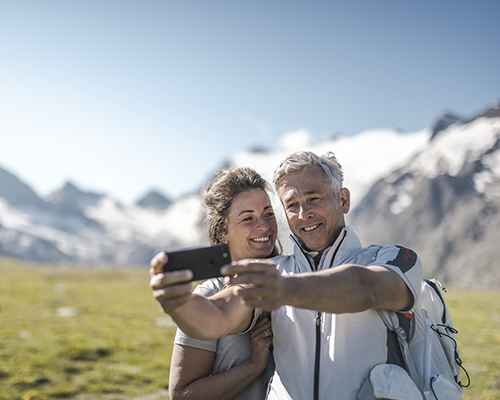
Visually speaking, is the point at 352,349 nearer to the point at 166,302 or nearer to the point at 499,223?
the point at 166,302

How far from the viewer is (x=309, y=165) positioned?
13.8 feet

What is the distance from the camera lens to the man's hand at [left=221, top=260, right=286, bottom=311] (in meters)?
2.38

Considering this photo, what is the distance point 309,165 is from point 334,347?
6.21 feet

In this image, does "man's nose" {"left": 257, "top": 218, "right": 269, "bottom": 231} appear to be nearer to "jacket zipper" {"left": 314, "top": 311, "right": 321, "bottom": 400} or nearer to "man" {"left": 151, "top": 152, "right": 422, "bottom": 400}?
"man" {"left": 151, "top": 152, "right": 422, "bottom": 400}

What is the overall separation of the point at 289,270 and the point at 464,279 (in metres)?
183

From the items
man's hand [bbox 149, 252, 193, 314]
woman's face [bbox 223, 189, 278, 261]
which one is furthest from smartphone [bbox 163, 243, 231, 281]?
woman's face [bbox 223, 189, 278, 261]

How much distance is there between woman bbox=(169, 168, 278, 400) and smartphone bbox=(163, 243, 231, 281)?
1384mm

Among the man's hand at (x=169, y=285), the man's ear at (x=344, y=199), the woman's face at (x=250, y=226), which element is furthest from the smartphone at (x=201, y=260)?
the man's ear at (x=344, y=199)

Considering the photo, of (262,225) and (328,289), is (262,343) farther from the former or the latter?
(328,289)

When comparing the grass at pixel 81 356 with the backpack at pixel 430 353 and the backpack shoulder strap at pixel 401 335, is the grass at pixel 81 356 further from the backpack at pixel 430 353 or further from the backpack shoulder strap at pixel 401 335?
the backpack shoulder strap at pixel 401 335

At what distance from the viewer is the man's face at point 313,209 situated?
13.5 feet

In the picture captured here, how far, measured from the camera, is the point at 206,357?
397 cm

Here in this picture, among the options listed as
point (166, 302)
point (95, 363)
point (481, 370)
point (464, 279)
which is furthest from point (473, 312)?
point (464, 279)

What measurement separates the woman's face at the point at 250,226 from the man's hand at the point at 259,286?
7.41 feet
